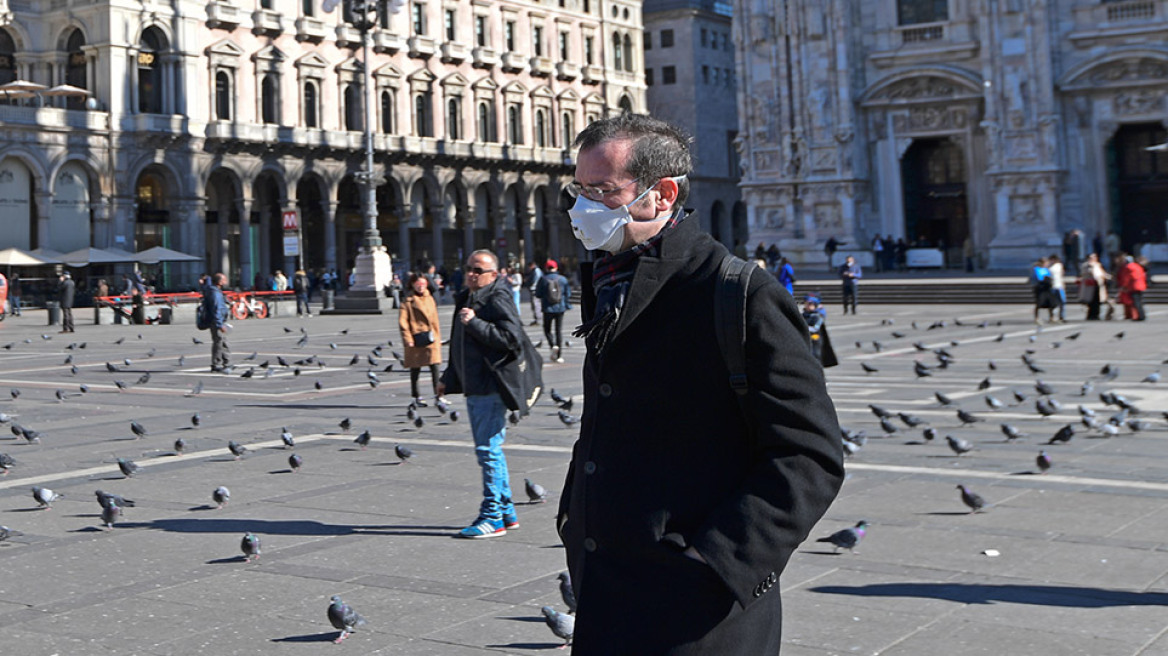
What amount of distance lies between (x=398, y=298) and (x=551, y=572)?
38153 mm

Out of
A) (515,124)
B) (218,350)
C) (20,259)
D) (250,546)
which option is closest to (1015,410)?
(250,546)

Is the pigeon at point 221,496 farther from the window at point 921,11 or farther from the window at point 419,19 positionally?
the window at point 419,19

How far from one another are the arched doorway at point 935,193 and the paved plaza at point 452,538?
115 ft

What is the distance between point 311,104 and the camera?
61.8 m

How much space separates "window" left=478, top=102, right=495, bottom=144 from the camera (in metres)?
70.2

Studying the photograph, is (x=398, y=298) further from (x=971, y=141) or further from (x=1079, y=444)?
(x=1079, y=444)

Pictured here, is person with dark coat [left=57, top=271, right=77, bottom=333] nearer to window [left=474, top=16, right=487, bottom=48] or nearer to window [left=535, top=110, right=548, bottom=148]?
window [left=474, top=16, right=487, bottom=48]

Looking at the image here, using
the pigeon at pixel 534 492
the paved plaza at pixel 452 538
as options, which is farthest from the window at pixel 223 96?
the pigeon at pixel 534 492

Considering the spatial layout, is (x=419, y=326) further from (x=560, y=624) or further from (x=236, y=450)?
(x=560, y=624)

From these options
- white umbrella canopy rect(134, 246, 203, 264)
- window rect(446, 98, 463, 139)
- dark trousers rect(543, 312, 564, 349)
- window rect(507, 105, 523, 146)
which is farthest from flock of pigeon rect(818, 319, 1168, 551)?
window rect(507, 105, 523, 146)

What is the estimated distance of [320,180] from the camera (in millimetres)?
61281

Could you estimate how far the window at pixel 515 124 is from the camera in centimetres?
7172

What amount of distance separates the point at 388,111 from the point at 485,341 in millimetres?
57753

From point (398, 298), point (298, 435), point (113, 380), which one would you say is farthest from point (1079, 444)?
point (398, 298)
